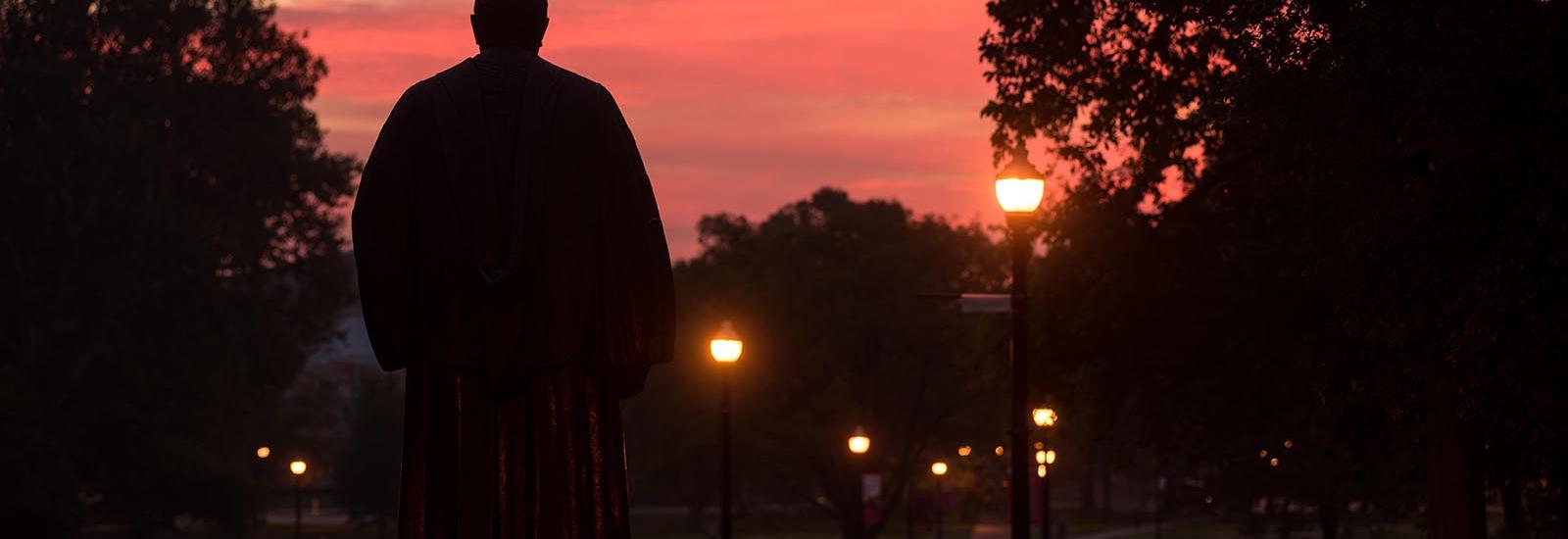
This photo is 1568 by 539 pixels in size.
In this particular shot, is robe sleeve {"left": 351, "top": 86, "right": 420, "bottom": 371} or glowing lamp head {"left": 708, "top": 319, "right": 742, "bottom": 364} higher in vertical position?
glowing lamp head {"left": 708, "top": 319, "right": 742, "bottom": 364}

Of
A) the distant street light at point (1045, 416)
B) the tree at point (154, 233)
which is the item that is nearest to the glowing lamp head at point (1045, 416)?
the distant street light at point (1045, 416)

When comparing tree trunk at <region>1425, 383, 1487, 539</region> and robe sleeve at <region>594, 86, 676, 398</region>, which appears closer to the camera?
robe sleeve at <region>594, 86, 676, 398</region>

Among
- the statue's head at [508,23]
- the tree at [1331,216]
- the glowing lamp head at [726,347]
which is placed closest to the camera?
the statue's head at [508,23]

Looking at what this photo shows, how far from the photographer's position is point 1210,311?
89.5ft

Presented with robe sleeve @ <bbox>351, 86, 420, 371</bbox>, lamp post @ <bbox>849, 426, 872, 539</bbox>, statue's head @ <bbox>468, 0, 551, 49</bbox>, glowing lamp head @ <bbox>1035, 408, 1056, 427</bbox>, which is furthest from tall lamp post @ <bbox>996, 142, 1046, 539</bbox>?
lamp post @ <bbox>849, 426, 872, 539</bbox>

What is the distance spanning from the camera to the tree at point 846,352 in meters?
64.3

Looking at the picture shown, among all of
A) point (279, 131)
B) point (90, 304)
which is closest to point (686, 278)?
point (279, 131)

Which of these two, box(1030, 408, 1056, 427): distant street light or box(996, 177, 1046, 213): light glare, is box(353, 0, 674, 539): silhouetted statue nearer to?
box(996, 177, 1046, 213): light glare

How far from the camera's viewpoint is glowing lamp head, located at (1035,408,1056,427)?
98.6 feet

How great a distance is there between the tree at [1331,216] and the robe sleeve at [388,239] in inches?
461

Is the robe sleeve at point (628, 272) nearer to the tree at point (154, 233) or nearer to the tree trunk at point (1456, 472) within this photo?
the tree trunk at point (1456, 472)

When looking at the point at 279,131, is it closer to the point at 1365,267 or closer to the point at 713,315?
the point at 713,315

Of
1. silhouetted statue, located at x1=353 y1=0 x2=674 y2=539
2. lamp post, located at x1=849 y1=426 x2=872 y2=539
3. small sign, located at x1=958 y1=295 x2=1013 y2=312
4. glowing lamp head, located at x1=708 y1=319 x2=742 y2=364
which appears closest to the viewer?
silhouetted statue, located at x1=353 y1=0 x2=674 y2=539

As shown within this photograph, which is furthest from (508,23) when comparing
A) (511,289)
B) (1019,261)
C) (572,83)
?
(1019,261)
